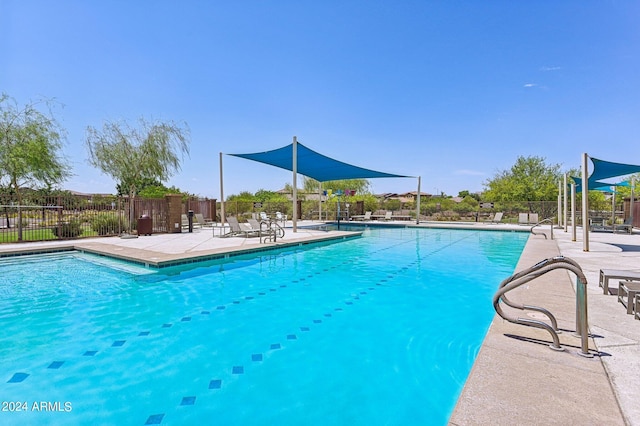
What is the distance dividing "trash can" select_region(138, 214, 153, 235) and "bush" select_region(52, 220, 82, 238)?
6.14 ft

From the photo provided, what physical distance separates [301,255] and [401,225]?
1056 cm

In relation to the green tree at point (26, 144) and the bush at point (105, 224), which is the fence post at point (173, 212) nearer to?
the bush at point (105, 224)

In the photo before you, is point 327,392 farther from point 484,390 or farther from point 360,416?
point 484,390

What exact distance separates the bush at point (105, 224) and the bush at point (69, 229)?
2.22 feet

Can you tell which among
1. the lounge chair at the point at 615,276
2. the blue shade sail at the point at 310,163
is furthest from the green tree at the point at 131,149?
the lounge chair at the point at 615,276

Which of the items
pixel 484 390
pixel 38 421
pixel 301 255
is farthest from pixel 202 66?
pixel 484 390

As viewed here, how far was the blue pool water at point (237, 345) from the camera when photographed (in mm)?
2416

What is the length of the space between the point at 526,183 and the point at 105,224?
31892mm

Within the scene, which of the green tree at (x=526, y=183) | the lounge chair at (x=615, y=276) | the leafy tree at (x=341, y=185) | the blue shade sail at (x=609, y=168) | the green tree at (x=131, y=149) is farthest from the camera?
the leafy tree at (x=341, y=185)

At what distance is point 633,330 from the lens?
9.42ft

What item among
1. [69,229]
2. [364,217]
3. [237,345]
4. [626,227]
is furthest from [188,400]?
[364,217]

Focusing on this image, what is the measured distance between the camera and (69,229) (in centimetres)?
1110

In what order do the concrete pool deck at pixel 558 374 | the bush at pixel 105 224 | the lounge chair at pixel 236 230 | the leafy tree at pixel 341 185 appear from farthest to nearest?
the leafy tree at pixel 341 185 < the bush at pixel 105 224 < the lounge chair at pixel 236 230 < the concrete pool deck at pixel 558 374

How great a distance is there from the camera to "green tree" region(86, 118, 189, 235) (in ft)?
51.8
